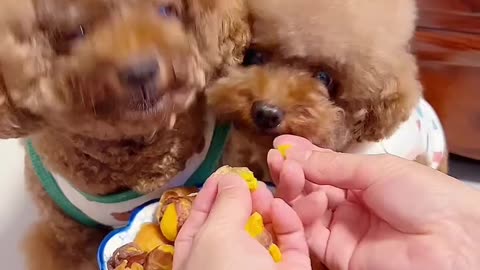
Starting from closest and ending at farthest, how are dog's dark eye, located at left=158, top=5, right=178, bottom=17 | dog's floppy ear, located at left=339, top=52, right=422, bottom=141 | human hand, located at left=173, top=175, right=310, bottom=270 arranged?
human hand, located at left=173, top=175, right=310, bottom=270 → dog's dark eye, located at left=158, top=5, right=178, bottom=17 → dog's floppy ear, located at left=339, top=52, right=422, bottom=141

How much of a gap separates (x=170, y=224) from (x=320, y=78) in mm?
270

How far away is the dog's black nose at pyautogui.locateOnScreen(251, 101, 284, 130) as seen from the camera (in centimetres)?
95

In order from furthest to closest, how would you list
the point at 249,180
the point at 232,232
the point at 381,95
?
1. the point at 381,95
2. the point at 249,180
3. the point at 232,232

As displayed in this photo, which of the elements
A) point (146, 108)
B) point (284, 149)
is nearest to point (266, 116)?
point (284, 149)

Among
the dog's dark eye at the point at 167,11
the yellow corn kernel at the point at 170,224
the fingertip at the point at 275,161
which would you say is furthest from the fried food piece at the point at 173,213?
the dog's dark eye at the point at 167,11

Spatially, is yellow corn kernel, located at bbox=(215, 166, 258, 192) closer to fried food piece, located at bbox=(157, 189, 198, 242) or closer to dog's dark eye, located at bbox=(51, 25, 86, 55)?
fried food piece, located at bbox=(157, 189, 198, 242)

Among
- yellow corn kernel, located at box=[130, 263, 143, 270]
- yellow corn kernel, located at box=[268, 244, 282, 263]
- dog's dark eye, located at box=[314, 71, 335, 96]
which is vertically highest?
dog's dark eye, located at box=[314, 71, 335, 96]

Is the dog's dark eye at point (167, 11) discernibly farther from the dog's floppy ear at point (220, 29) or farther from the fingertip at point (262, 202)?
the fingertip at point (262, 202)

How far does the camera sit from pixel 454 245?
2.67 feet

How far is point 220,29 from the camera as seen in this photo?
92cm

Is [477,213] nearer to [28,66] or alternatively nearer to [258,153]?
[258,153]

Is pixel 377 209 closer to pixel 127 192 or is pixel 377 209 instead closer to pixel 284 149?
pixel 284 149

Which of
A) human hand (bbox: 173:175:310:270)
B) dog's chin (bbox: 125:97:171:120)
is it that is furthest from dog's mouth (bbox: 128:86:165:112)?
human hand (bbox: 173:175:310:270)

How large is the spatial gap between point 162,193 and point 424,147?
0.40 metres
